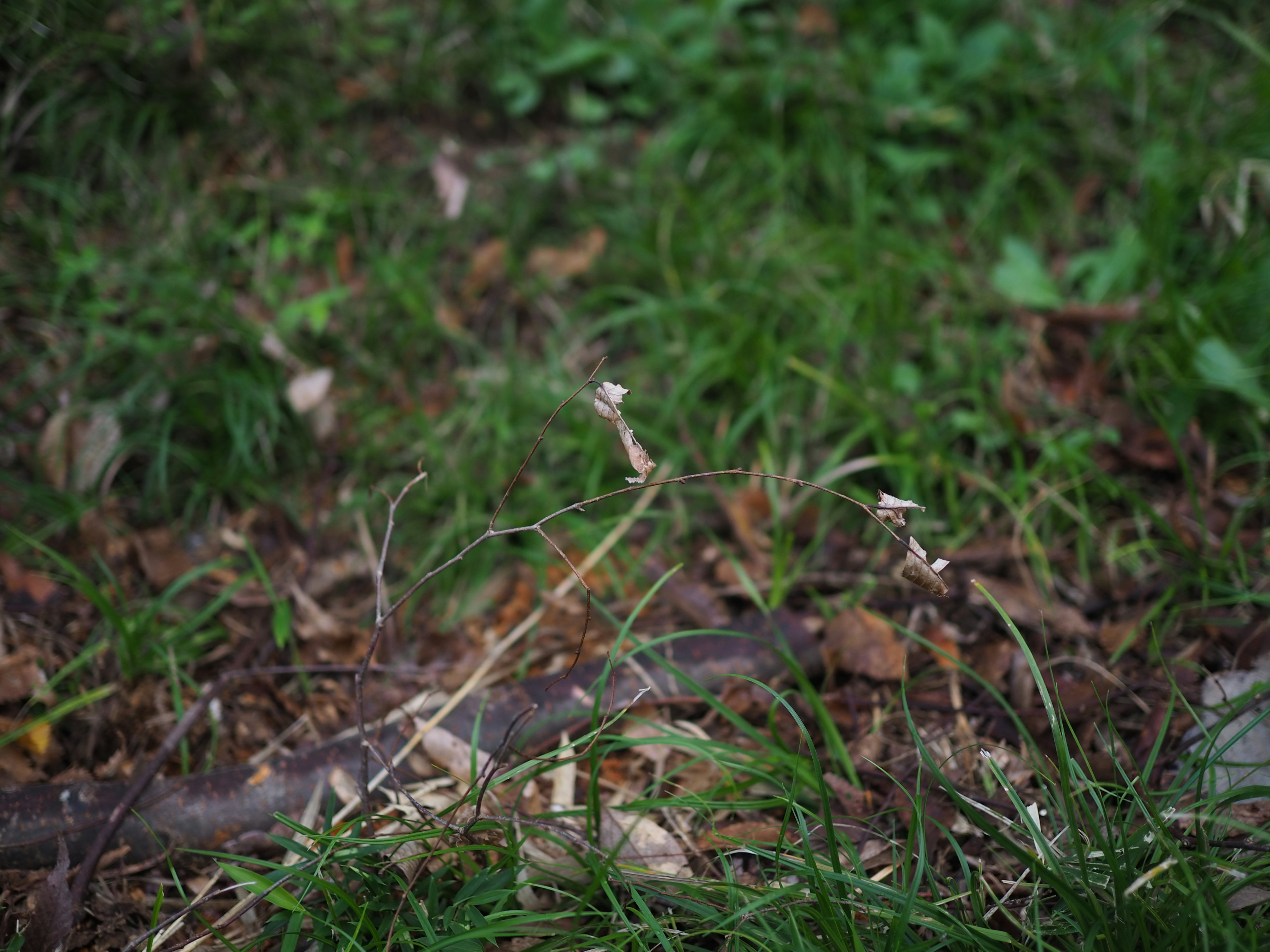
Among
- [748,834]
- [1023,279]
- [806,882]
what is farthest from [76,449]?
[1023,279]

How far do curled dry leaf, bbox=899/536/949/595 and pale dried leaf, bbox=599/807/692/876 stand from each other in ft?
2.41

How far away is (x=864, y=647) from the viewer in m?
1.85

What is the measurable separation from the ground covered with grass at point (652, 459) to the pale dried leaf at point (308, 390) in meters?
0.01

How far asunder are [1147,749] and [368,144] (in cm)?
307

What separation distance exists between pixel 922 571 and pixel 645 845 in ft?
2.69

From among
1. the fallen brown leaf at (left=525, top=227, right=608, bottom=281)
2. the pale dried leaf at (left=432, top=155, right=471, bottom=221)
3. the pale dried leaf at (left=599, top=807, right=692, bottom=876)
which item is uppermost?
the pale dried leaf at (left=432, top=155, right=471, bottom=221)

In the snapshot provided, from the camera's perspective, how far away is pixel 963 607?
2020 mm

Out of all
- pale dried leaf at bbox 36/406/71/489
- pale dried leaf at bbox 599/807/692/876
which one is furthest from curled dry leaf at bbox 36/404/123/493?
pale dried leaf at bbox 599/807/692/876

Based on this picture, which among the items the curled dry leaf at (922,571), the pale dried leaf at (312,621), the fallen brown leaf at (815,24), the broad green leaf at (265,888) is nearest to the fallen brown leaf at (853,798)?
the curled dry leaf at (922,571)

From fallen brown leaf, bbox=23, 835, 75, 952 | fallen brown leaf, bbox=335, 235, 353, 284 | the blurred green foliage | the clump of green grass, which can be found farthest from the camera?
fallen brown leaf, bbox=335, 235, 353, 284

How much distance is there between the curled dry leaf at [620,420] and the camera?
→ 3.67 feet

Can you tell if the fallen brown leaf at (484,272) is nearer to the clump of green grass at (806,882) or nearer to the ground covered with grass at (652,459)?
the ground covered with grass at (652,459)

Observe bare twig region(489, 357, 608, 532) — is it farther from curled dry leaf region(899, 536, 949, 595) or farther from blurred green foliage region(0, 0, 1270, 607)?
blurred green foliage region(0, 0, 1270, 607)

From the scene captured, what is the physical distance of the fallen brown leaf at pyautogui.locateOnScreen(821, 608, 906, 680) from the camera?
1816 millimetres
